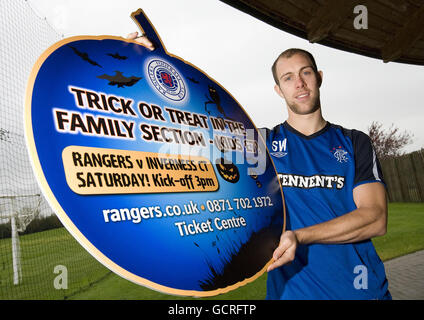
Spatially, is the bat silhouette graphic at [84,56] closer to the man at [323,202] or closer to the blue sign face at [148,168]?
the blue sign face at [148,168]

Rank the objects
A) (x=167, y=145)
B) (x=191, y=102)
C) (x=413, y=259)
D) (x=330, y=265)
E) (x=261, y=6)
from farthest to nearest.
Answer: (x=413, y=259) < (x=261, y=6) < (x=330, y=265) < (x=191, y=102) < (x=167, y=145)

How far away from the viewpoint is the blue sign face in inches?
28.3

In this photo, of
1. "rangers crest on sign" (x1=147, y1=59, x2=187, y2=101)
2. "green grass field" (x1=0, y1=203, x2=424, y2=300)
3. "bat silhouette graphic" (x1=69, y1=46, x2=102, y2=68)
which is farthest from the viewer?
"green grass field" (x1=0, y1=203, x2=424, y2=300)

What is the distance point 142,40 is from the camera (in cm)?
102

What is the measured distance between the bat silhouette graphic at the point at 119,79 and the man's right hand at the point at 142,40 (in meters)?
0.17

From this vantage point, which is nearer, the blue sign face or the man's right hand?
the blue sign face

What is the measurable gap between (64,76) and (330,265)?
126cm

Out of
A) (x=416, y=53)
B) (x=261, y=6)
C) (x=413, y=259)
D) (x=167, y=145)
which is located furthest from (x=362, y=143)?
(x=413, y=259)

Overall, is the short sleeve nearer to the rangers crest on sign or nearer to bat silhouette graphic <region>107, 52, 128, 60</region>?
the rangers crest on sign

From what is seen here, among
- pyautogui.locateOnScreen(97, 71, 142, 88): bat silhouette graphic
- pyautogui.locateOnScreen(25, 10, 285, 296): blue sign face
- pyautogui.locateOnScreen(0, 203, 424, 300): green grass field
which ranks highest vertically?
pyautogui.locateOnScreen(97, 71, 142, 88): bat silhouette graphic

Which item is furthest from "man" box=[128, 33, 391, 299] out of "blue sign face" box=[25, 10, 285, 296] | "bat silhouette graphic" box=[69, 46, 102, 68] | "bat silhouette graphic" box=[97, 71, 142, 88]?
"bat silhouette graphic" box=[69, 46, 102, 68]

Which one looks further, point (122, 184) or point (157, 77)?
point (157, 77)
